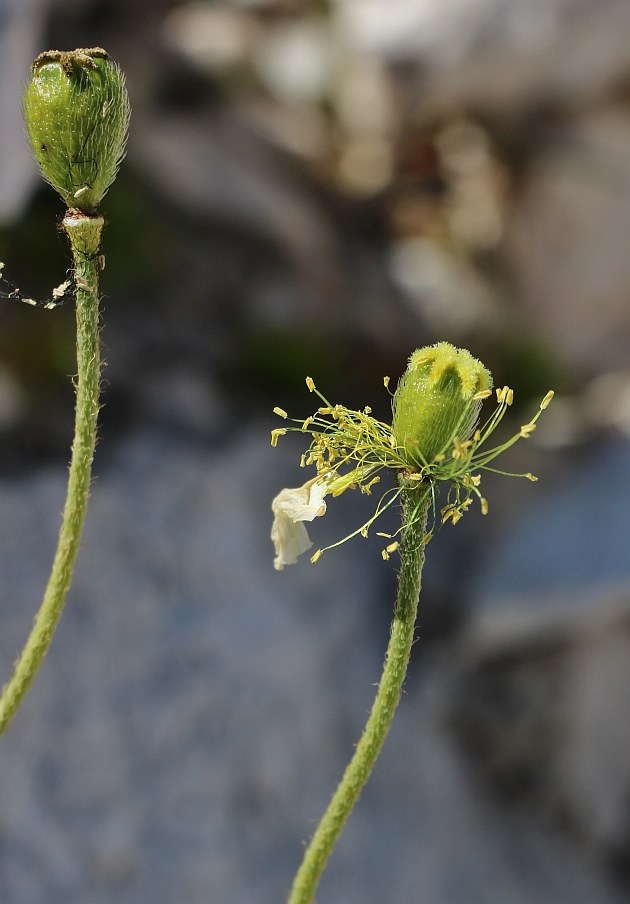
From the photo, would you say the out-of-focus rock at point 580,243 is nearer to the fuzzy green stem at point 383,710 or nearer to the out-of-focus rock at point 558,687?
the out-of-focus rock at point 558,687

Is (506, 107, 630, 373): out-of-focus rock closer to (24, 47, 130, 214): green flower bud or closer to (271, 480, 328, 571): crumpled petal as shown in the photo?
(271, 480, 328, 571): crumpled petal

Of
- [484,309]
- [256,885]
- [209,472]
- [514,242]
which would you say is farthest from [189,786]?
[514,242]

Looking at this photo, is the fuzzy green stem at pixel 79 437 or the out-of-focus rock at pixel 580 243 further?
the out-of-focus rock at pixel 580 243

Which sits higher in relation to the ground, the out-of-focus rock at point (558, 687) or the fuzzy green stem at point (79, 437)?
the out-of-focus rock at point (558, 687)

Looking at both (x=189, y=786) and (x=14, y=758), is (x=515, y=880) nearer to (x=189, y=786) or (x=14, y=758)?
(x=189, y=786)

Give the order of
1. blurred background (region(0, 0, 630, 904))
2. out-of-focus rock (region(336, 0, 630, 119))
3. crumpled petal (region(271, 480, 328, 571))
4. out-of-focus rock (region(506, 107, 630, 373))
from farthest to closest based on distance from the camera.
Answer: out-of-focus rock (region(506, 107, 630, 373)), out-of-focus rock (region(336, 0, 630, 119)), blurred background (region(0, 0, 630, 904)), crumpled petal (region(271, 480, 328, 571))

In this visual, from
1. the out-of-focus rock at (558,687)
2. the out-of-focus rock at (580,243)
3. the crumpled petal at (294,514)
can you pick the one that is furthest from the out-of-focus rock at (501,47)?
the crumpled petal at (294,514)

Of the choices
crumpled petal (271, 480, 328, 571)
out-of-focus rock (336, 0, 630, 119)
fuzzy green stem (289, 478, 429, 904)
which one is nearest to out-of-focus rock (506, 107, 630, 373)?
out-of-focus rock (336, 0, 630, 119)
